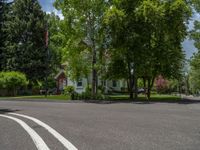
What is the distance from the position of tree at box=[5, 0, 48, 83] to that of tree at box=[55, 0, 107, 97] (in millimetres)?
21203

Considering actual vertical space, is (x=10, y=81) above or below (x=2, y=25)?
below

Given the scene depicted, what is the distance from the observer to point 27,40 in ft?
180

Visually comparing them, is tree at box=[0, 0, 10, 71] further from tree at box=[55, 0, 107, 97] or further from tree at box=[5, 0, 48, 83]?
tree at box=[55, 0, 107, 97]

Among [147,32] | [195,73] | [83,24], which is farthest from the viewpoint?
[195,73]

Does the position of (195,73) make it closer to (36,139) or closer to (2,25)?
(2,25)

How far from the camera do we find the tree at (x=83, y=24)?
108 ft

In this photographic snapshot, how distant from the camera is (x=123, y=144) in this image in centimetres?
834

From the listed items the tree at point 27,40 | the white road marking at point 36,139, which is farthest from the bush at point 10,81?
the white road marking at point 36,139

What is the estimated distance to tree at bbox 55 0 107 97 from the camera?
32.8 m

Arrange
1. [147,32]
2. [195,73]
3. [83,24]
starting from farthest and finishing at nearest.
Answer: [195,73], [83,24], [147,32]

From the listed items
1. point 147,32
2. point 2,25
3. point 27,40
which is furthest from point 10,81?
point 147,32

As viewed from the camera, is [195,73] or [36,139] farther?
Result: [195,73]

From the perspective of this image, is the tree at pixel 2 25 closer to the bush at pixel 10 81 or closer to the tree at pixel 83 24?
the bush at pixel 10 81

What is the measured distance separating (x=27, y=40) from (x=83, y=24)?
2358 centimetres
